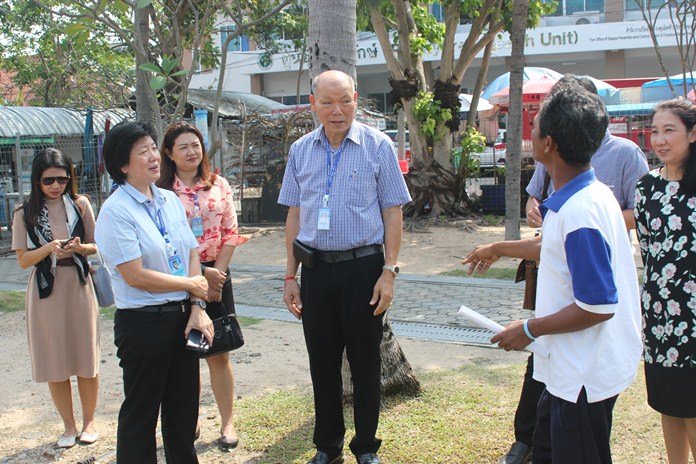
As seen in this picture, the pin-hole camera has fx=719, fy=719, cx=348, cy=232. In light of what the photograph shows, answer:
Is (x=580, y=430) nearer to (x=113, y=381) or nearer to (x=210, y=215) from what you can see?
(x=210, y=215)

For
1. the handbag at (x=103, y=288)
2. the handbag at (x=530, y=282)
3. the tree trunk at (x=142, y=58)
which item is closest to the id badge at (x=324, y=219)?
the handbag at (x=530, y=282)

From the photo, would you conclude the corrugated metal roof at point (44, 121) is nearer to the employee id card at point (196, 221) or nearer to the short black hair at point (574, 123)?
the employee id card at point (196, 221)

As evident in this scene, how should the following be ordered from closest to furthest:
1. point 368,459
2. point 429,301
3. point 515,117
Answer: point 368,459 → point 429,301 → point 515,117

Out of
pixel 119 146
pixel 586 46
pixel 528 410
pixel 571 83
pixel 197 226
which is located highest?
pixel 586 46

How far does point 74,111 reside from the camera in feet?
47.5

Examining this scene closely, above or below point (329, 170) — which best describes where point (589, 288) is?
below

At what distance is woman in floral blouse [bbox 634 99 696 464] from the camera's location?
3.05m

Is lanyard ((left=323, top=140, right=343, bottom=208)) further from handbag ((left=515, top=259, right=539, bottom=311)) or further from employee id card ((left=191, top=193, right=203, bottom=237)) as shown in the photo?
handbag ((left=515, top=259, right=539, bottom=311))

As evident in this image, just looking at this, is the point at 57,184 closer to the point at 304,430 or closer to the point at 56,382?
the point at 56,382

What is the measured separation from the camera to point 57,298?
4.29 m

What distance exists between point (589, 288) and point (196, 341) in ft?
5.87

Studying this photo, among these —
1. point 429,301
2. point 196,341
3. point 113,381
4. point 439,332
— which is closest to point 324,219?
point 196,341

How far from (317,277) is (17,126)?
10.8 m

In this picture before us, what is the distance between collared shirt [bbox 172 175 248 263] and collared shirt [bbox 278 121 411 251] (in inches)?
24.7
